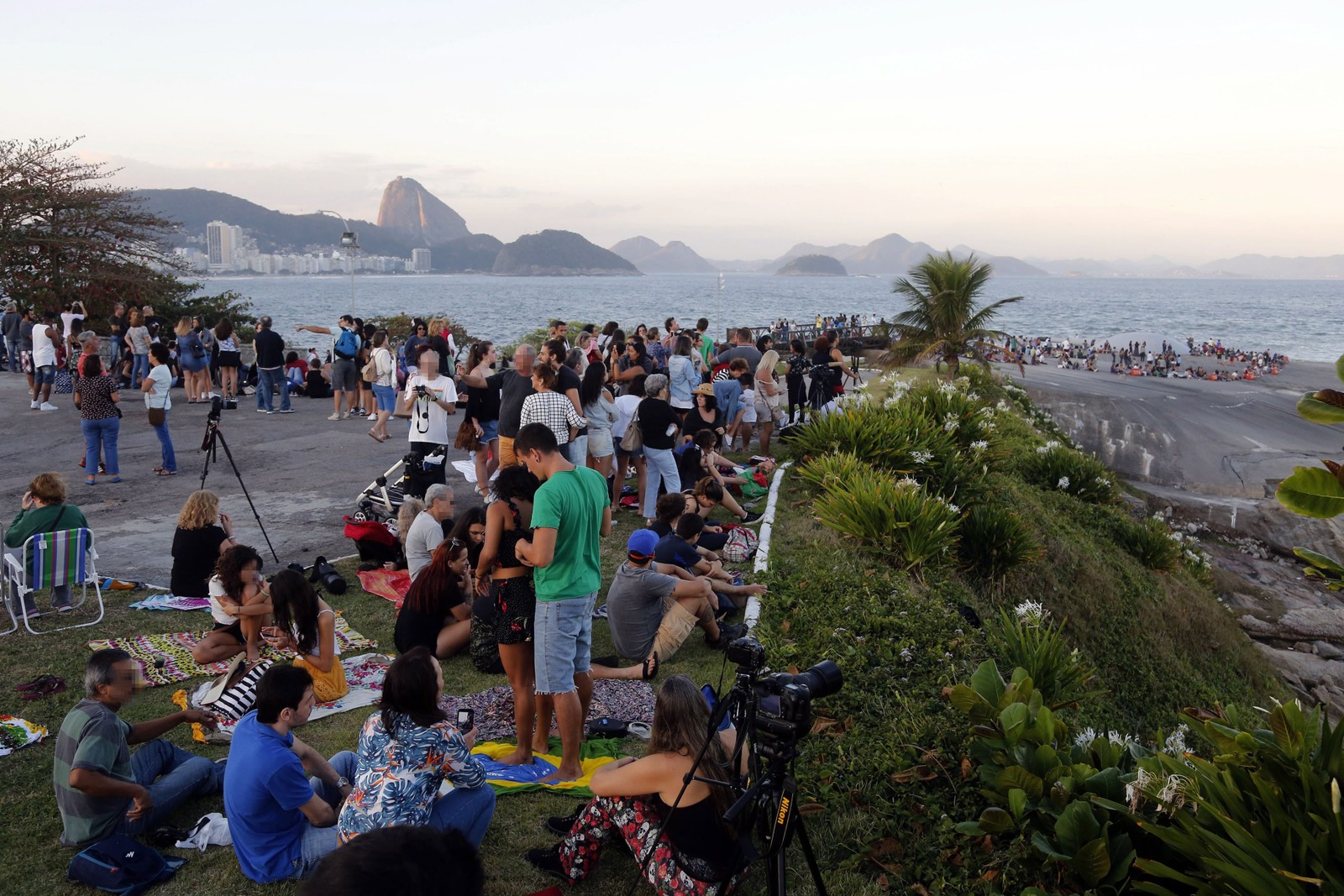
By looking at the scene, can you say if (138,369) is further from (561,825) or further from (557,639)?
(561,825)

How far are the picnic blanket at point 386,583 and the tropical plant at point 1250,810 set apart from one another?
627 cm

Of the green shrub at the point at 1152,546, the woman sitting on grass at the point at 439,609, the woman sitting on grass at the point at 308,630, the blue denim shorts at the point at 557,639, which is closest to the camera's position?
the blue denim shorts at the point at 557,639

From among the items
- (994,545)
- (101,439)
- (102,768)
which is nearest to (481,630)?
(102,768)

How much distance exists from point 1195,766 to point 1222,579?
14.8m

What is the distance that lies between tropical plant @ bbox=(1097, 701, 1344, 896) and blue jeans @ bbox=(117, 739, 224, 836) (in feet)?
15.5

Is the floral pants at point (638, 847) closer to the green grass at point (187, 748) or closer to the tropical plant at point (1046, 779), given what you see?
the green grass at point (187, 748)

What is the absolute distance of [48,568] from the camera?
24.5 ft

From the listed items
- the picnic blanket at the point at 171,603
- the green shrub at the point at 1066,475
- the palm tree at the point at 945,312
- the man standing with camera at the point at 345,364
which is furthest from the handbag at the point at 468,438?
the palm tree at the point at 945,312

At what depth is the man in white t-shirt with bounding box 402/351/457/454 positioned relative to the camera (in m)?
10.5

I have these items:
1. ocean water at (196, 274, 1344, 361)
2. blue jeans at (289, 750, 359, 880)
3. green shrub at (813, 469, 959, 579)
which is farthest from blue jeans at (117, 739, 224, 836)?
ocean water at (196, 274, 1344, 361)

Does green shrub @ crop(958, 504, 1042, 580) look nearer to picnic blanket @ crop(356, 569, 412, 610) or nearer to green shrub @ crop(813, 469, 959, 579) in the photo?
green shrub @ crop(813, 469, 959, 579)

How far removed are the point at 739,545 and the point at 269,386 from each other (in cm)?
1175

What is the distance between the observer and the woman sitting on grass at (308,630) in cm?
599

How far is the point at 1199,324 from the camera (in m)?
123
